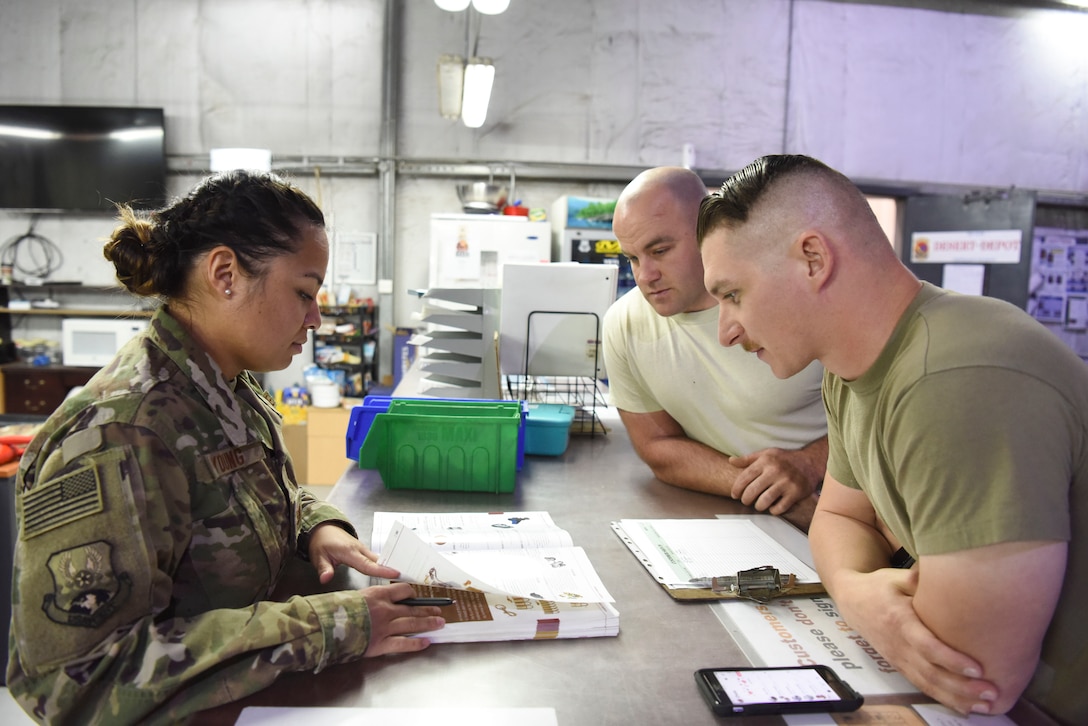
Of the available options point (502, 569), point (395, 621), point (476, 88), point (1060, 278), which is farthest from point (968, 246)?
point (395, 621)

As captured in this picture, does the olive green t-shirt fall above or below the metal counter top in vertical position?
above

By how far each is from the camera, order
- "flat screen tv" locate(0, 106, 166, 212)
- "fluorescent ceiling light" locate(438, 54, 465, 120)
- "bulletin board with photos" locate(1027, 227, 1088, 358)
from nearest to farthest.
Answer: "fluorescent ceiling light" locate(438, 54, 465, 120), "flat screen tv" locate(0, 106, 166, 212), "bulletin board with photos" locate(1027, 227, 1088, 358)

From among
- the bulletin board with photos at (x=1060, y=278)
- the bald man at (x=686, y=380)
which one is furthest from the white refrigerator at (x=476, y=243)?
the bulletin board with photos at (x=1060, y=278)

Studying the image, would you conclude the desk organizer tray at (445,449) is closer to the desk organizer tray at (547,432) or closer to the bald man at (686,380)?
the desk organizer tray at (547,432)

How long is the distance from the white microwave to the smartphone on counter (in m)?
5.51

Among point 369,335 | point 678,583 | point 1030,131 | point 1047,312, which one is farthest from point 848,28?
point 678,583

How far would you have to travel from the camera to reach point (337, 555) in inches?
50.9

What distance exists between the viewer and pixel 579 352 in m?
2.64

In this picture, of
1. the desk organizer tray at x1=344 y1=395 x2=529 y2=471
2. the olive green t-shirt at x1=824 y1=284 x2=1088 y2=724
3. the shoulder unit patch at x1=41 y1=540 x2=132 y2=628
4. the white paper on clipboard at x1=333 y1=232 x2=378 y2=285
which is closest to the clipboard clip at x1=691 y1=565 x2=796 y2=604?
the olive green t-shirt at x1=824 y1=284 x2=1088 y2=724

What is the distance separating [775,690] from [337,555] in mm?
770

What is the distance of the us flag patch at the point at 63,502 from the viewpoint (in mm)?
868

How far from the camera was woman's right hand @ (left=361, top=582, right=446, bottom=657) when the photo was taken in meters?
1.02

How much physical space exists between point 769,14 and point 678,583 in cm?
580

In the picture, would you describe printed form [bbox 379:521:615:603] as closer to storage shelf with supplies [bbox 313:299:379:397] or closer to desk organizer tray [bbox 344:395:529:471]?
desk organizer tray [bbox 344:395:529:471]
